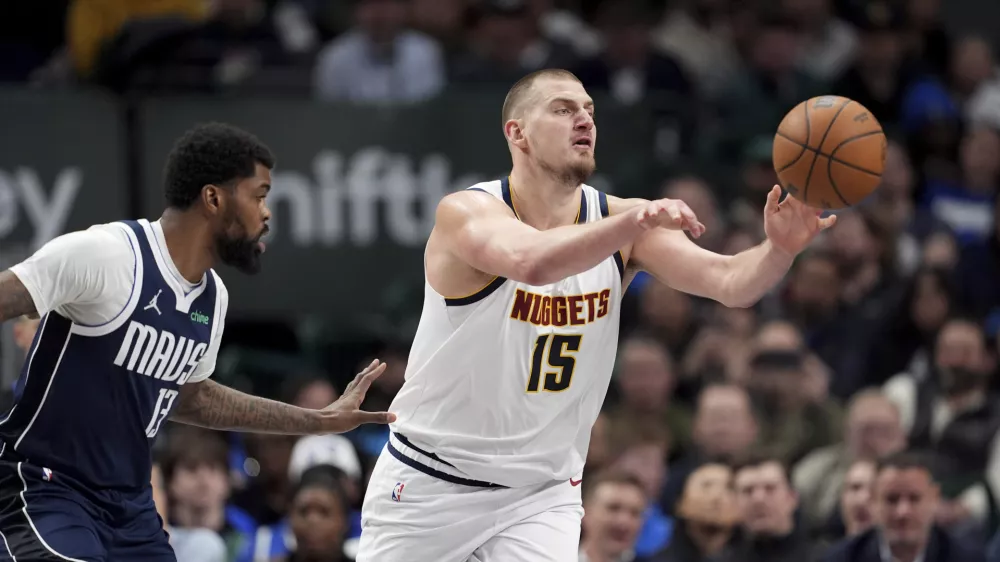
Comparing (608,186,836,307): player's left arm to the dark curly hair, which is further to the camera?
the dark curly hair

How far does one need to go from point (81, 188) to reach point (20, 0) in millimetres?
4169

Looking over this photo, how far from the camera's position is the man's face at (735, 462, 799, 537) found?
883 centimetres

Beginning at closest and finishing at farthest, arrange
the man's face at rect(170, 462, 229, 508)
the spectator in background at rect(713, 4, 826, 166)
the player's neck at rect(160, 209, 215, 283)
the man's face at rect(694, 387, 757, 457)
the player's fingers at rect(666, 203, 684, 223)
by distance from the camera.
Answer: the player's fingers at rect(666, 203, 684, 223) < the player's neck at rect(160, 209, 215, 283) < the man's face at rect(170, 462, 229, 508) < the man's face at rect(694, 387, 757, 457) < the spectator in background at rect(713, 4, 826, 166)

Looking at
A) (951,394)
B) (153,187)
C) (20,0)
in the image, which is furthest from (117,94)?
(951,394)

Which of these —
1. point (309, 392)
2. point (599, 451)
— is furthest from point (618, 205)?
point (309, 392)

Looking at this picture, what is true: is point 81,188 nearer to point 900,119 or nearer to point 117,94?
point 117,94

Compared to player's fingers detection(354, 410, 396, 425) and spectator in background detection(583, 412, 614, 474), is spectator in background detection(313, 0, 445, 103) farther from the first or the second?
player's fingers detection(354, 410, 396, 425)

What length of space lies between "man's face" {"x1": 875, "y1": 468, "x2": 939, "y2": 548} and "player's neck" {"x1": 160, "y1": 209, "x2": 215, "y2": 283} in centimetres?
428

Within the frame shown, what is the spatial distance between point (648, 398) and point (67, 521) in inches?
228

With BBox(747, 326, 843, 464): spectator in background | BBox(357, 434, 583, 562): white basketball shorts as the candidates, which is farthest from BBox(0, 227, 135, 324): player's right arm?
BBox(747, 326, 843, 464): spectator in background

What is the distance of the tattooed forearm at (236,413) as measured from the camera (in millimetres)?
6387

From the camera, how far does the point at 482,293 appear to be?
6.07m

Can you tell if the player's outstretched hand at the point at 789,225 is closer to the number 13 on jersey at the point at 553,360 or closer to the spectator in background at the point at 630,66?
the number 13 on jersey at the point at 553,360

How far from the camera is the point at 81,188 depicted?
11.9m
